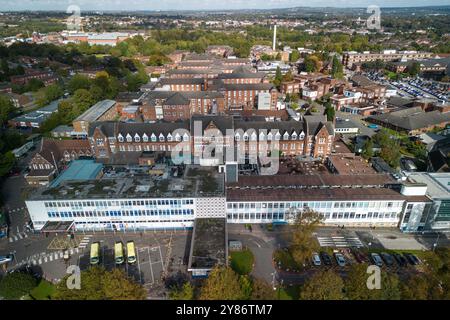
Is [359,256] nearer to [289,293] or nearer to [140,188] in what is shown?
[289,293]

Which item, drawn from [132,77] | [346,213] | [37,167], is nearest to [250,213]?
[346,213]

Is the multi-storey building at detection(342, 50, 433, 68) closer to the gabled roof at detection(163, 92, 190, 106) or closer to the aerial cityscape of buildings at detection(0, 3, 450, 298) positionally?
the aerial cityscape of buildings at detection(0, 3, 450, 298)

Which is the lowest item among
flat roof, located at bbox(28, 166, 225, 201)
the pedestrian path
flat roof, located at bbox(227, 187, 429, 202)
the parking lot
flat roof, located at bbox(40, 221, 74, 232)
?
the pedestrian path

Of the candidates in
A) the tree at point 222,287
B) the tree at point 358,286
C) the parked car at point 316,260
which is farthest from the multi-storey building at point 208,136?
the tree at point 358,286

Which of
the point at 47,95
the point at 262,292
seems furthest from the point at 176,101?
the point at 262,292

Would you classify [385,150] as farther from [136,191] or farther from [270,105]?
[136,191]

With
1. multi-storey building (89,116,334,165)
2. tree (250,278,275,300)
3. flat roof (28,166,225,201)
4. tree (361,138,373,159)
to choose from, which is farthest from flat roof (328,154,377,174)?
tree (250,278,275,300)
